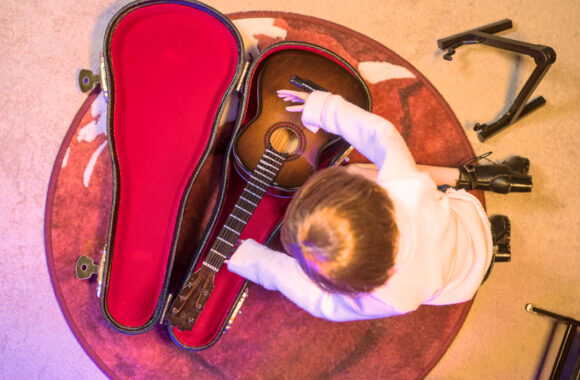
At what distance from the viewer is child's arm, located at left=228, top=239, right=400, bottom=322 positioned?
0.97 metres

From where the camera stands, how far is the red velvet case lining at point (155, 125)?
132cm

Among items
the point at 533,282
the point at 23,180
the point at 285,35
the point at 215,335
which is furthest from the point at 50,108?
the point at 533,282

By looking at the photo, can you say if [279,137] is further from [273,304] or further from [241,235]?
[273,304]

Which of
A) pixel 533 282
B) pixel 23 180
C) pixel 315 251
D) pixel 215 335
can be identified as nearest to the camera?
pixel 315 251

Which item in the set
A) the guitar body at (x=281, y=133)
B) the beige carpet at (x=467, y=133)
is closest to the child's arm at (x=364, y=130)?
the guitar body at (x=281, y=133)

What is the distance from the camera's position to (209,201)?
159cm

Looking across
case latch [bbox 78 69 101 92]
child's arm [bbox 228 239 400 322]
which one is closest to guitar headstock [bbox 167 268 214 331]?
child's arm [bbox 228 239 400 322]

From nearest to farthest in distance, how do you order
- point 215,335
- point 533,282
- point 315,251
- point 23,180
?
point 315,251 → point 215,335 → point 23,180 → point 533,282

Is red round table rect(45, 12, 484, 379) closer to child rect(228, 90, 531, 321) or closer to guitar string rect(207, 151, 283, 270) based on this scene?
guitar string rect(207, 151, 283, 270)

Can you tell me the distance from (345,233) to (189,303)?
614mm

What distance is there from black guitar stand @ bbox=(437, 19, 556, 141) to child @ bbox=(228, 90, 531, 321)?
1.82 ft

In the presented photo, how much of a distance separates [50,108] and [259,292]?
1.08 meters

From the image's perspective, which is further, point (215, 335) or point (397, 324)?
point (397, 324)

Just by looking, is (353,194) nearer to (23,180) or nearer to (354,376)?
(354,376)
